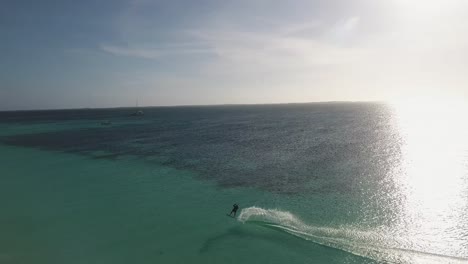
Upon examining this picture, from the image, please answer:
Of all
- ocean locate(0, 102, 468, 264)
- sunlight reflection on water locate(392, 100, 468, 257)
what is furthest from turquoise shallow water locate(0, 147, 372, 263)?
sunlight reflection on water locate(392, 100, 468, 257)

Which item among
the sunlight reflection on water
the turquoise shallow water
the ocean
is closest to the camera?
the turquoise shallow water

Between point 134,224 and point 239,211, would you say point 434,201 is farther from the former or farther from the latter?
point 134,224

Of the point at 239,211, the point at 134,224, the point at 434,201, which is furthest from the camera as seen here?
the point at 434,201

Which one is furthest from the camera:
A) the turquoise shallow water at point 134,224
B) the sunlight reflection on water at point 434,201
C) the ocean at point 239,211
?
the sunlight reflection on water at point 434,201

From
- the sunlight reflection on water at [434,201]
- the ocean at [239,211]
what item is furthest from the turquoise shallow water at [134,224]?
the sunlight reflection on water at [434,201]

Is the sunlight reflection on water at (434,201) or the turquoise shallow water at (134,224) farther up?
the sunlight reflection on water at (434,201)

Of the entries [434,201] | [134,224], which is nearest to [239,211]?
[134,224]

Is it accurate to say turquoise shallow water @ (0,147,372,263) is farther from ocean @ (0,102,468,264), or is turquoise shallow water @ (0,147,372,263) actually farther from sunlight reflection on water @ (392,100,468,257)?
sunlight reflection on water @ (392,100,468,257)

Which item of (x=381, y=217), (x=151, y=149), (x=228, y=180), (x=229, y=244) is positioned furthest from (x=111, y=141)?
(x=381, y=217)

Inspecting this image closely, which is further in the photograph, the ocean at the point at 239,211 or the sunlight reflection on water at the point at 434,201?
the sunlight reflection on water at the point at 434,201

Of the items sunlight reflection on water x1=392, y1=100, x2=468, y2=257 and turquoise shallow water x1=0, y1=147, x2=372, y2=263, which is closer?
turquoise shallow water x1=0, y1=147, x2=372, y2=263

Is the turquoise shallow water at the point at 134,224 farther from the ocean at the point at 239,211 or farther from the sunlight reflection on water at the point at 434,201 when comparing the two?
the sunlight reflection on water at the point at 434,201
